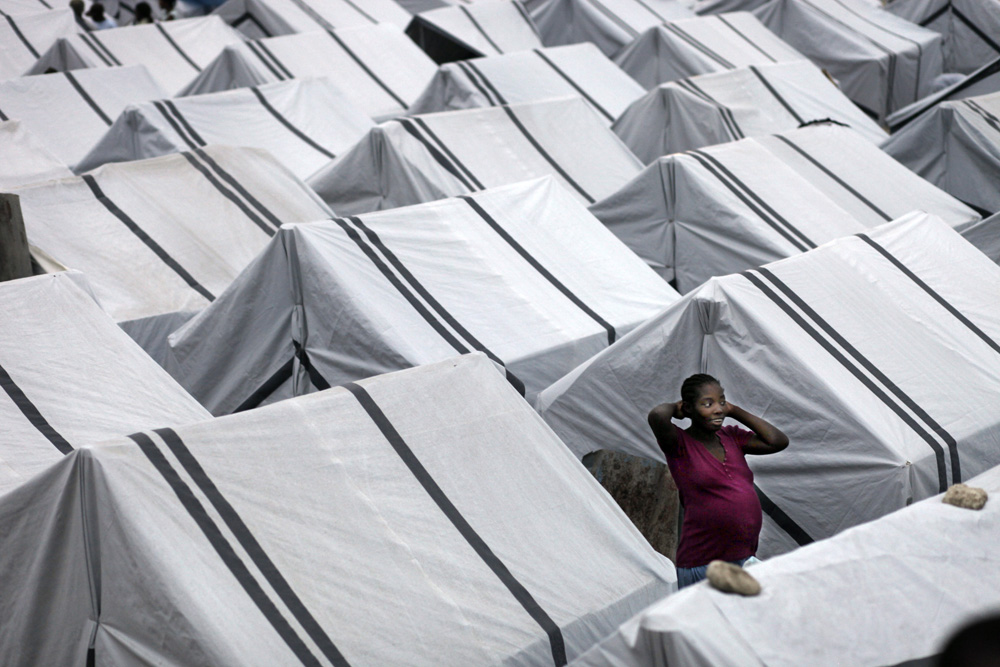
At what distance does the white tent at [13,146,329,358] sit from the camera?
5988 millimetres

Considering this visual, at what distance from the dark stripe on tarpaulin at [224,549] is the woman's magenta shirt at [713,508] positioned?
1.39m

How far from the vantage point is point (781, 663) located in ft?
8.23

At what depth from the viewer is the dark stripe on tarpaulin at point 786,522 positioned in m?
4.42

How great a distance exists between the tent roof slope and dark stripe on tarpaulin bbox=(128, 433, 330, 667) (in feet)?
9.12

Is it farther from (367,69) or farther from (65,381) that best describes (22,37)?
(65,381)

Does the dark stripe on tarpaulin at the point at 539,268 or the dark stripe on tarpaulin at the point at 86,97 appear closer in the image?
the dark stripe on tarpaulin at the point at 539,268

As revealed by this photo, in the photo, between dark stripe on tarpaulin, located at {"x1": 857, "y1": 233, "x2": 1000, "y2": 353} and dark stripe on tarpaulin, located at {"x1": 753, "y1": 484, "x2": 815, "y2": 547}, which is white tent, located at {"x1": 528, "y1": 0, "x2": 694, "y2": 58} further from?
dark stripe on tarpaulin, located at {"x1": 753, "y1": 484, "x2": 815, "y2": 547}

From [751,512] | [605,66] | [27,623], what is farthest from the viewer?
[605,66]

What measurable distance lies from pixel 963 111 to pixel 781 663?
7.27 m

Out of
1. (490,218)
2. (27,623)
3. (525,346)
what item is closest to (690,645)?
(27,623)

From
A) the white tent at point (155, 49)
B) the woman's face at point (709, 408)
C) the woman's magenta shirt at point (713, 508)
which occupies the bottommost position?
the white tent at point (155, 49)

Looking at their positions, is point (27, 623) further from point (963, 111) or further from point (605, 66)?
Result: point (605, 66)

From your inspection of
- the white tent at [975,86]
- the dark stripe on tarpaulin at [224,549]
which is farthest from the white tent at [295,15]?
the dark stripe on tarpaulin at [224,549]

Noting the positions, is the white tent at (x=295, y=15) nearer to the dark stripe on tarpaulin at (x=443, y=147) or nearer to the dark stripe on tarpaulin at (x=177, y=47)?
the dark stripe on tarpaulin at (x=177, y=47)
